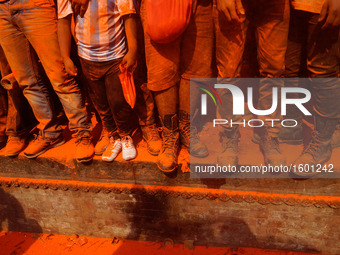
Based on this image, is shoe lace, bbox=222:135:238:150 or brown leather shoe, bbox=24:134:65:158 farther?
brown leather shoe, bbox=24:134:65:158

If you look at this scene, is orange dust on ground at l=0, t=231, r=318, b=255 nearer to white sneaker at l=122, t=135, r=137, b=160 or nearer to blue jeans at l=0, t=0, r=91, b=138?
white sneaker at l=122, t=135, r=137, b=160

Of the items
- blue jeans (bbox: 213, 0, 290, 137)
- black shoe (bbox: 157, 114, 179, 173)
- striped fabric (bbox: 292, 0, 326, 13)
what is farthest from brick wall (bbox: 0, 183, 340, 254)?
striped fabric (bbox: 292, 0, 326, 13)

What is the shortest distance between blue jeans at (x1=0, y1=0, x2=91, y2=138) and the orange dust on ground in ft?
4.84

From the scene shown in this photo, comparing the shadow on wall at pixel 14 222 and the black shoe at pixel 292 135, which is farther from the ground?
the black shoe at pixel 292 135

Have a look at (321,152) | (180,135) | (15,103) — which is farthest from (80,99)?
(321,152)

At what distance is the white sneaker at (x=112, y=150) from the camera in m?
3.18

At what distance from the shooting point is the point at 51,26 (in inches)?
115

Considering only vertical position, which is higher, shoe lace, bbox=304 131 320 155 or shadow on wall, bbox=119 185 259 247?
shoe lace, bbox=304 131 320 155

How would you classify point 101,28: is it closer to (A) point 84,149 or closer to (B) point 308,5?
(A) point 84,149

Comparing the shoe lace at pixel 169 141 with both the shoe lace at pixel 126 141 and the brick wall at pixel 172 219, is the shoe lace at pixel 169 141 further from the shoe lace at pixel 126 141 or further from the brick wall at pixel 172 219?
the brick wall at pixel 172 219

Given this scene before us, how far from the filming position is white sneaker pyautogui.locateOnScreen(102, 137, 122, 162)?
3178 mm

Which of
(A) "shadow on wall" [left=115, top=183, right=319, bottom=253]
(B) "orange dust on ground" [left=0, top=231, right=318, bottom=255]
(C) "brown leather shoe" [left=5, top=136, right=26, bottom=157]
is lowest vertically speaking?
(B) "orange dust on ground" [left=0, top=231, right=318, bottom=255]

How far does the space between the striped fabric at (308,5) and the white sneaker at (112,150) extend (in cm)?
226

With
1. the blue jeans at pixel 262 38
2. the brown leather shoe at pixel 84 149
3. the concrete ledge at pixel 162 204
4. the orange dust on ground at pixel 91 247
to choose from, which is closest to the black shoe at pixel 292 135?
the concrete ledge at pixel 162 204
